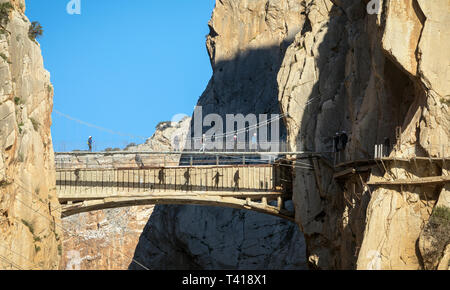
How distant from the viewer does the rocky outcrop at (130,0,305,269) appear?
80750 millimetres

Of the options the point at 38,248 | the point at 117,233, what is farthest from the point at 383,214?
the point at 117,233

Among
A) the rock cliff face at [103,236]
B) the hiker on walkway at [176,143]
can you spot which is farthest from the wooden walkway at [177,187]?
the hiker on walkway at [176,143]

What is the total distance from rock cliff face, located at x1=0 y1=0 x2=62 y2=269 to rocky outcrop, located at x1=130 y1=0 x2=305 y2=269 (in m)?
28.2

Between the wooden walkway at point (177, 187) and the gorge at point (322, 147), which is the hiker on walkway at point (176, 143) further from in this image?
the wooden walkway at point (177, 187)

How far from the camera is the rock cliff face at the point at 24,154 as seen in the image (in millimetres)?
45094

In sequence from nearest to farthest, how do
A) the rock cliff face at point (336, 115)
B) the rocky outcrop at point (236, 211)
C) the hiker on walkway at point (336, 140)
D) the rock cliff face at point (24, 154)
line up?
1. the rock cliff face at point (336, 115)
2. the rock cliff face at point (24, 154)
3. the hiker on walkway at point (336, 140)
4. the rocky outcrop at point (236, 211)

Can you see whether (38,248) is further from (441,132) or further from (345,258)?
(441,132)

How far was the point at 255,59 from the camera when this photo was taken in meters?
90.8

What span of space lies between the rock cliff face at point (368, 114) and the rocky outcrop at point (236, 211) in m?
19.3

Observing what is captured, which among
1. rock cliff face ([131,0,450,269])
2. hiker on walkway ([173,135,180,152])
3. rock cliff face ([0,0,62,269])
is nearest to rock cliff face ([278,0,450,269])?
rock cliff face ([131,0,450,269])

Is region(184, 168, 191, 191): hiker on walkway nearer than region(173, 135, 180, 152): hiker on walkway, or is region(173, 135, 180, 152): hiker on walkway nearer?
region(184, 168, 191, 191): hiker on walkway

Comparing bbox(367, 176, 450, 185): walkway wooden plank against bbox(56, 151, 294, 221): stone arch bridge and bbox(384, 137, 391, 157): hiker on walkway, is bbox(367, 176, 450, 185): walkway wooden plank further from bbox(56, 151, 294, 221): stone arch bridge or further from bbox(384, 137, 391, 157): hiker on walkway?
bbox(56, 151, 294, 221): stone arch bridge

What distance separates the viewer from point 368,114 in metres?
49.0
